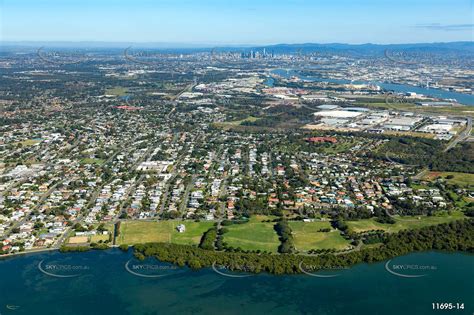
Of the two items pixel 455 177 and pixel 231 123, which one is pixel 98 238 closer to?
pixel 455 177

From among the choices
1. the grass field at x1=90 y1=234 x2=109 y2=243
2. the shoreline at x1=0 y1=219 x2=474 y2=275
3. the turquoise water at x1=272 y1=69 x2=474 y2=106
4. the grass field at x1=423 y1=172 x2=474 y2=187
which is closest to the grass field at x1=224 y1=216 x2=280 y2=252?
the shoreline at x1=0 y1=219 x2=474 y2=275

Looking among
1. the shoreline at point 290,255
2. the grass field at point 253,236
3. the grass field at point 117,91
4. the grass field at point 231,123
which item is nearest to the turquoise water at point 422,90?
the grass field at point 231,123

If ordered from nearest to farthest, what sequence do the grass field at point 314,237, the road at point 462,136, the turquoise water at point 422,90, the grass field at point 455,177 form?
the grass field at point 314,237 → the grass field at point 455,177 → the road at point 462,136 → the turquoise water at point 422,90

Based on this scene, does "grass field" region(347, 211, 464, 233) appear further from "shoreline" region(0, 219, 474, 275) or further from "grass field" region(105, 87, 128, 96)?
"grass field" region(105, 87, 128, 96)

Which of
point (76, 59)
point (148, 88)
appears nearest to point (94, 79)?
point (148, 88)

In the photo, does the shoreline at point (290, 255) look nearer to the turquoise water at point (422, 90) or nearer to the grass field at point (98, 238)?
the grass field at point (98, 238)

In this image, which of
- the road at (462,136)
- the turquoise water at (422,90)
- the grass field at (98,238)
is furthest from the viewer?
the turquoise water at (422,90)
